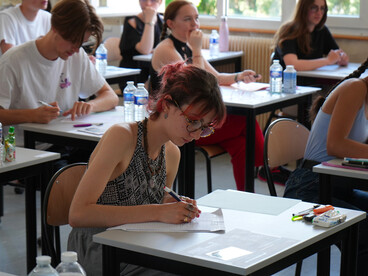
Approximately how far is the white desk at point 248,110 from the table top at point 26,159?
1003 mm

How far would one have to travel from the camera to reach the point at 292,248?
181cm

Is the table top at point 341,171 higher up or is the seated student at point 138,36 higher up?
the seated student at point 138,36

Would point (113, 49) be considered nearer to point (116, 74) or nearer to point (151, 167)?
point (116, 74)

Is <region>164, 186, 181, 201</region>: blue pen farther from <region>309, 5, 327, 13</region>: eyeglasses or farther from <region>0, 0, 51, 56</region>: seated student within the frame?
<region>309, 5, 327, 13</region>: eyeglasses

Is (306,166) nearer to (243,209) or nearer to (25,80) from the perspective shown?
(243,209)

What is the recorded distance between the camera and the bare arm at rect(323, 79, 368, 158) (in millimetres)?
2842

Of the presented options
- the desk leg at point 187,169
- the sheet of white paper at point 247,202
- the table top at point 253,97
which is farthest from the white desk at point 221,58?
the sheet of white paper at point 247,202

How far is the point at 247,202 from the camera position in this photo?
2.24 meters

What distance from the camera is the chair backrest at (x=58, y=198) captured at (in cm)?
218

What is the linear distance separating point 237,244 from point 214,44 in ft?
14.1

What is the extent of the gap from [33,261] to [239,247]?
4.68 ft

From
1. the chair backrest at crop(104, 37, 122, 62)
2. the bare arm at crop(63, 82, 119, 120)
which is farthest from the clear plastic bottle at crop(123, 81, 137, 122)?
the chair backrest at crop(104, 37, 122, 62)

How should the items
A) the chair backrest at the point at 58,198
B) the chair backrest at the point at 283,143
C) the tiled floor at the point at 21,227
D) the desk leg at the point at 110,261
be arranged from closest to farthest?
the desk leg at the point at 110,261 → the chair backrest at the point at 58,198 → the chair backrest at the point at 283,143 → the tiled floor at the point at 21,227

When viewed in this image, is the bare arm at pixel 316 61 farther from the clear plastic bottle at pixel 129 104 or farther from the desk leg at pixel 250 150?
the clear plastic bottle at pixel 129 104
